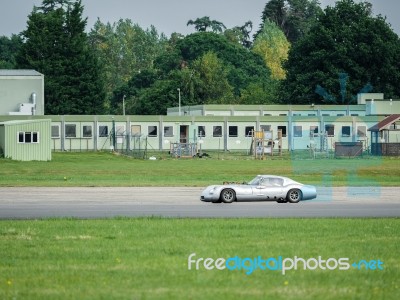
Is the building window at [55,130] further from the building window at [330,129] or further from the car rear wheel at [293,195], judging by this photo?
the car rear wheel at [293,195]

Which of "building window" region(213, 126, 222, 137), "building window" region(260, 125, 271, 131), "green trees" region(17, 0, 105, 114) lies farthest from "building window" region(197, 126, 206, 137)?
"green trees" region(17, 0, 105, 114)

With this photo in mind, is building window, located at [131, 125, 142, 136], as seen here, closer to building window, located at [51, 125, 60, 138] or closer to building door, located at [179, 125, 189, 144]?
building door, located at [179, 125, 189, 144]

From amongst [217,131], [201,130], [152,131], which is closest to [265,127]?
[217,131]

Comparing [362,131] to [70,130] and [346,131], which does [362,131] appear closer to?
[346,131]

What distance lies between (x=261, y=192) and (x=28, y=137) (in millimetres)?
41510

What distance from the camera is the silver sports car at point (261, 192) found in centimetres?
3725

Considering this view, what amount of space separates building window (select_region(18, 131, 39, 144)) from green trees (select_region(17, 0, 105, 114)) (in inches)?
2425

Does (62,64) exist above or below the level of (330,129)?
above

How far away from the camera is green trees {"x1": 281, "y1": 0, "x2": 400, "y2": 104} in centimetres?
13488

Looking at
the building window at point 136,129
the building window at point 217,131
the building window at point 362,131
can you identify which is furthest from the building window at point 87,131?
the building window at point 362,131

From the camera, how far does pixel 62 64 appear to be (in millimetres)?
141875

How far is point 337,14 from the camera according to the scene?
142 m

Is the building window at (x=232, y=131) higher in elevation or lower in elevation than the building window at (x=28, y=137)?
higher

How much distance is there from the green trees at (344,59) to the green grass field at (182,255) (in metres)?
107
